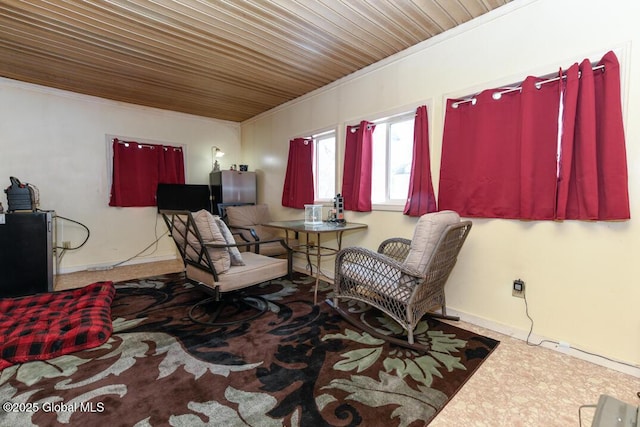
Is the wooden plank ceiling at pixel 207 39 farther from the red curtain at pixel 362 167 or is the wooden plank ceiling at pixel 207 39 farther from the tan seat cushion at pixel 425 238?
the tan seat cushion at pixel 425 238

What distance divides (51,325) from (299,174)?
306cm

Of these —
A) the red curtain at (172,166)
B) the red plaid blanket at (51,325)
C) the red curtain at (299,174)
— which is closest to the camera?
the red plaid blanket at (51,325)

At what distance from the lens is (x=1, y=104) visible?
3645 mm

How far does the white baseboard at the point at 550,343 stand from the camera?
5.97 ft

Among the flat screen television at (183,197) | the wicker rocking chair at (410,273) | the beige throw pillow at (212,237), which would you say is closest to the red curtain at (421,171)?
the wicker rocking chair at (410,273)

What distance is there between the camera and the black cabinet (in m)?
2.93

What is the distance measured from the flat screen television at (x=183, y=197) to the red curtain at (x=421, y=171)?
12.0 feet

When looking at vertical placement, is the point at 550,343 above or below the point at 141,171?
below

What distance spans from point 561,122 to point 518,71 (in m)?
0.53

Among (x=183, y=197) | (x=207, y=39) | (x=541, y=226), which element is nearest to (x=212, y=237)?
(x=207, y=39)

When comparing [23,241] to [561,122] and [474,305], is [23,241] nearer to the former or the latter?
[474,305]

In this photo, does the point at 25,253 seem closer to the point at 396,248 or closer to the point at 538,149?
the point at 396,248

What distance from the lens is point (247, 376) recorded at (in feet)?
5.69

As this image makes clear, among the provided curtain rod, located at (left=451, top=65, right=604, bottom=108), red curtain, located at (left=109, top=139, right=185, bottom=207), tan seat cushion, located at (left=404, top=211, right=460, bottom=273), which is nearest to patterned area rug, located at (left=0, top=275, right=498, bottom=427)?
tan seat cushion, located at (left=404, top=211, right=460, bottom=273)
